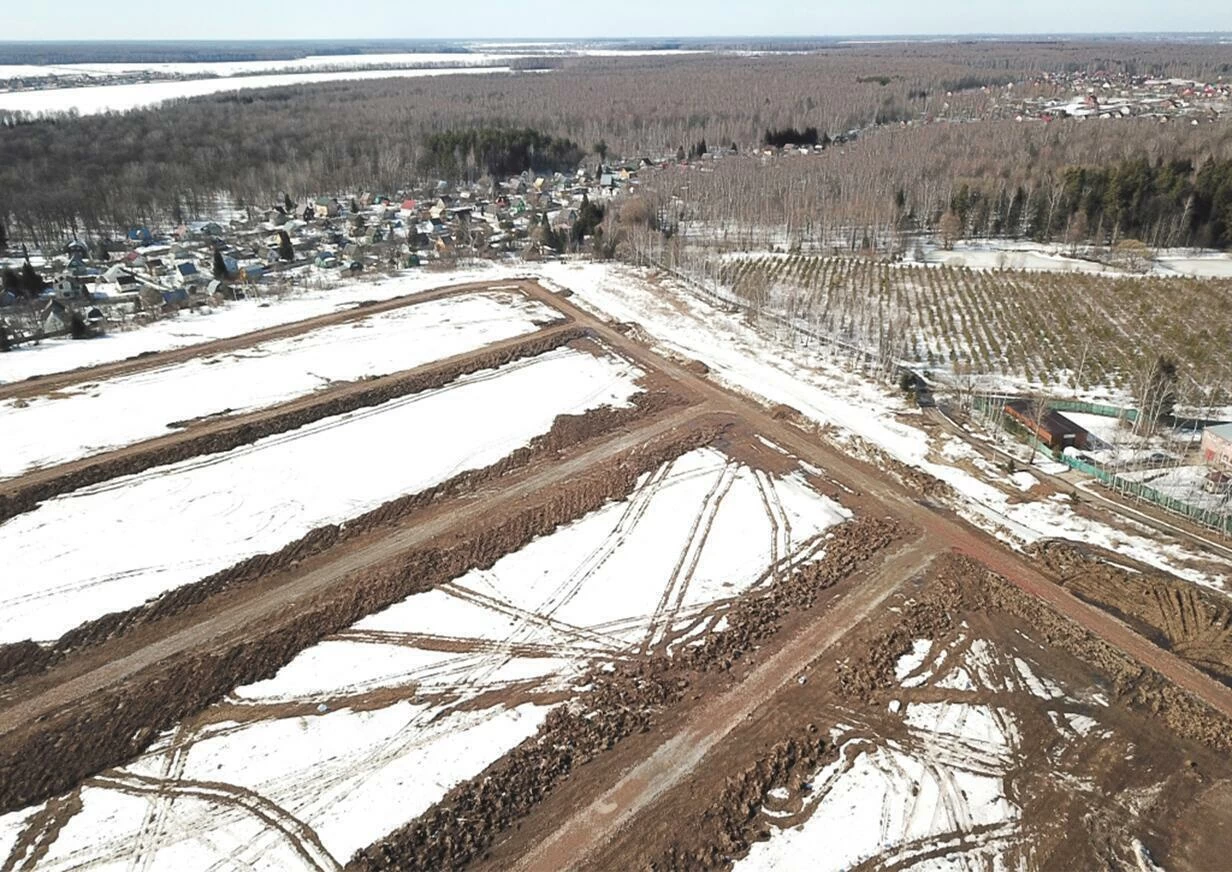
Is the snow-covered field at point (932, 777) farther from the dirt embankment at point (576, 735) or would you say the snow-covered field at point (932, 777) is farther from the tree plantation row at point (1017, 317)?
the tree plantation row at point (1017, 317)

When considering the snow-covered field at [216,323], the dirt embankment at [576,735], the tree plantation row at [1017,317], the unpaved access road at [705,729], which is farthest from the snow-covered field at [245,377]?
the unpaved access road at [705,729]

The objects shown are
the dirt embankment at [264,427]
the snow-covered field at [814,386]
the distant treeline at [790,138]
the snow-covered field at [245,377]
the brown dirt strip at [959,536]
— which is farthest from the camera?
the distant treeline at [790,138]

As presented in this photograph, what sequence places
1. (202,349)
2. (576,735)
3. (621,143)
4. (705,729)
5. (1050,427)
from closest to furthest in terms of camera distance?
(576,735), (705,729), (1050,427), (202,349), (621,143)

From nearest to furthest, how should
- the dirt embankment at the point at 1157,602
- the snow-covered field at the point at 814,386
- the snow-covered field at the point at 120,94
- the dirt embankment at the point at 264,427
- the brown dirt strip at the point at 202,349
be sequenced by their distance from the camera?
the dirt embankment at the point at 1157,602, the snow-covered field at the point at 814,386, the dirt embankment at the point at 264,427, the brown dirt strip at the point at 202,349, the snow-covered field at the point at 120,94

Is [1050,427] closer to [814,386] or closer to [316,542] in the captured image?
[814,386]

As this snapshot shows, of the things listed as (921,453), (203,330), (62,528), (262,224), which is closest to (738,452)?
(921,453)

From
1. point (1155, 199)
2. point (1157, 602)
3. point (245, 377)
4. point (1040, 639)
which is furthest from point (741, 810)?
point (1155, 199)

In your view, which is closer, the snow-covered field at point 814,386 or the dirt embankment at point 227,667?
the dirt embankment at point 227,667
